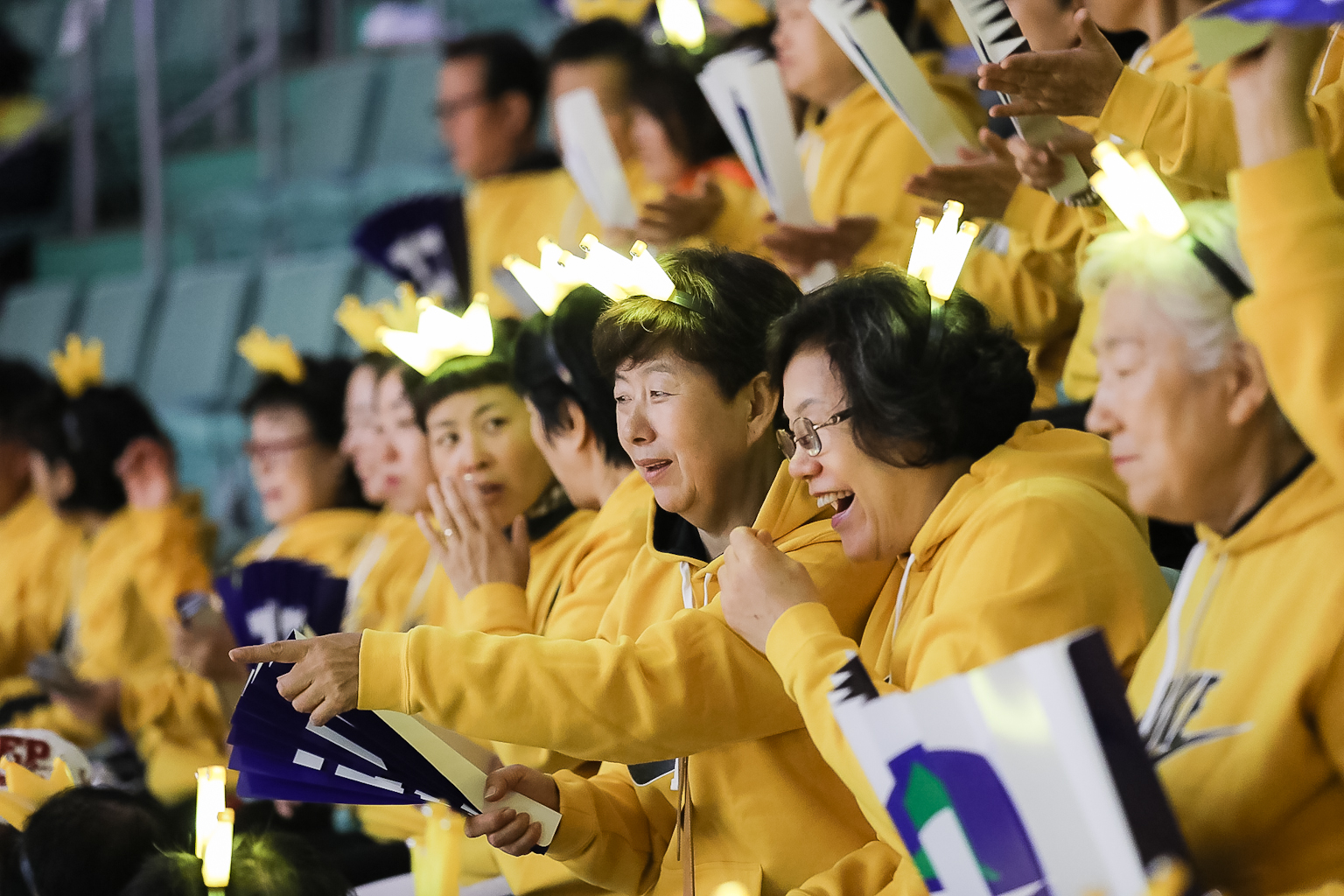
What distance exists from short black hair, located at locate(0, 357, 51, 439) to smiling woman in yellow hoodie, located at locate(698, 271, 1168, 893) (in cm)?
329

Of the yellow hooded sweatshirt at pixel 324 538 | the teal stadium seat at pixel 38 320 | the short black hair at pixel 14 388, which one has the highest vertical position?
the teal stadium seat at pixel 38 320

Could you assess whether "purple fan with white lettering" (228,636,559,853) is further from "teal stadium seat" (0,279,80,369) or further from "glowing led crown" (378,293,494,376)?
"teal stadium seat" (0,279,80,369)

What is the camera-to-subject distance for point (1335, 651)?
3.36 feet

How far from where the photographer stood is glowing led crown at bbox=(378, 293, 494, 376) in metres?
2.30

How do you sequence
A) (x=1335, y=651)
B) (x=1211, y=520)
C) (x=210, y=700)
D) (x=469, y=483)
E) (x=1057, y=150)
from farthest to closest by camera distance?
(x=210, y=700)
(x=469, y=483)
(x=1057, y=150)
(x=1211, y=520)
(x=1335, y=651)

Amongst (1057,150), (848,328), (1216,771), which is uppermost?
(1057,150)

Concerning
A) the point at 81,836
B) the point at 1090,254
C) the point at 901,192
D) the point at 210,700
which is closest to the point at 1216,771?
the point at 1090,254

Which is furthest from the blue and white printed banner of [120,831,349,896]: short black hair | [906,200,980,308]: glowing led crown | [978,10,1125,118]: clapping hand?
[120,831,349,896]: short black hair

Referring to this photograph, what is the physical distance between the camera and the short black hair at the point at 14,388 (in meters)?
4.34

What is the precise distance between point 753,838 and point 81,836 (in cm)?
79

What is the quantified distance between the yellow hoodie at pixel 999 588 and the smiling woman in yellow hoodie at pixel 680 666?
0.15m

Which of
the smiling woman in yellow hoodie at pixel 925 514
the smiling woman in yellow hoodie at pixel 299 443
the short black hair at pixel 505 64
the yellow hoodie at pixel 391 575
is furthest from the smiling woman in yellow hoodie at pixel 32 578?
the smiling woman in yellow hoodie at pixel 925 514

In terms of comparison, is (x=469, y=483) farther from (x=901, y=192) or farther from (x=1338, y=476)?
(x=1338, y=476)

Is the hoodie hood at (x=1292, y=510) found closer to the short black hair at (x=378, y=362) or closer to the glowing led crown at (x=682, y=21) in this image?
the glowing led crown at (x=682, y=21)
